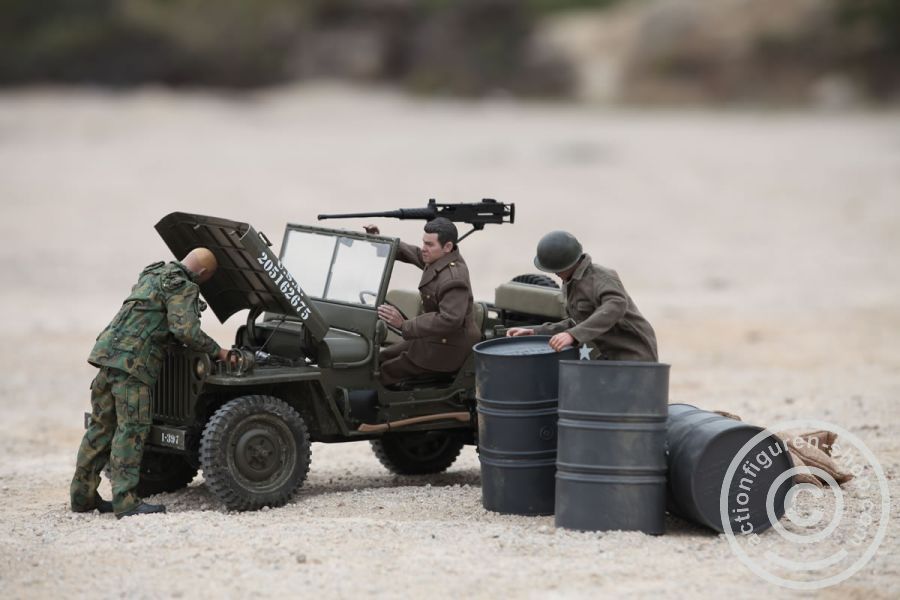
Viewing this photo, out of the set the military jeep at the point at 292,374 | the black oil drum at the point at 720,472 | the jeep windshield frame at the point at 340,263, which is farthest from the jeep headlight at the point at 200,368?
the black oil drum at the point at 720,472

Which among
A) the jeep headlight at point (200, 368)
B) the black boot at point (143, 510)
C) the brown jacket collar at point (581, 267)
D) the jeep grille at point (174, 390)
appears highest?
the brown jacket collar at point (581, 267)

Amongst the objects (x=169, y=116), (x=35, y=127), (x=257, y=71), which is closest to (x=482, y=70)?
(x=257, y=71)

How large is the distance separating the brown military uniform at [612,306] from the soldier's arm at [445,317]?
891 mm

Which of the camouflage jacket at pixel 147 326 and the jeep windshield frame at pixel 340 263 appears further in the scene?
the jeep windshield frame at pixel 340 263

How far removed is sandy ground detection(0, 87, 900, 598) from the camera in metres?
7.87

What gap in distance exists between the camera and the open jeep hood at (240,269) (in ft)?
30.4

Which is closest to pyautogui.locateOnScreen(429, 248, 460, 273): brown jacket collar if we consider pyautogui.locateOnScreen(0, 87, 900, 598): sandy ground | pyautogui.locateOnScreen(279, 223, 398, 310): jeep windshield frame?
pyautogui.locateOnScreen(279, 223, 398, 310): jeep windshield frame

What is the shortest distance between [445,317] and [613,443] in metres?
1.98

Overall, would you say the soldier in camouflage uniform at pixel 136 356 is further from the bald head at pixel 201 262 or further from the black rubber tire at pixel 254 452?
the black rubber tire at pixel 254 452

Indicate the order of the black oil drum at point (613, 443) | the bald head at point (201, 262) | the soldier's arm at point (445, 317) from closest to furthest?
the black oil drum at point (613, 443) → the bald head at point (201, 262) → the soldier's arm at point (445, 317)

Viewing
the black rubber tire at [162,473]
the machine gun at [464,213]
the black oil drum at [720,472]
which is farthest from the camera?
the machine gun at [464,213]

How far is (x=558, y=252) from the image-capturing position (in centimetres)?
895

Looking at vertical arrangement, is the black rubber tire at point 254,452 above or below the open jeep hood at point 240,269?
below

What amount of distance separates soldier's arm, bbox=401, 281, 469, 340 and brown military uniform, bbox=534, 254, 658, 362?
0.89m
